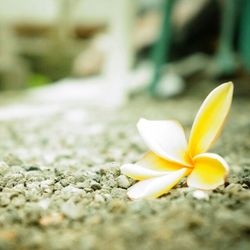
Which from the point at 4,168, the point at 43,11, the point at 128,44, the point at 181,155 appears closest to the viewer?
the point at 181,155

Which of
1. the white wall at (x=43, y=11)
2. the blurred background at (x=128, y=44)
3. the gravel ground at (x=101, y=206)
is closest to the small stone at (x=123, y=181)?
the gravel ground at (x=101, y=206)

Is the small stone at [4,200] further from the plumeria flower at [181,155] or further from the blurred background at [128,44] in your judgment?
the blurred background at [128,44]

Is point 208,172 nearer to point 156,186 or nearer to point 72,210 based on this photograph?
point 156,186

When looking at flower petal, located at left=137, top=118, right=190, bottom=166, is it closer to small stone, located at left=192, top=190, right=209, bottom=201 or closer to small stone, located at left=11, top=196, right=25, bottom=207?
small stone, located at left=192, top=190, right=209, bottom=201

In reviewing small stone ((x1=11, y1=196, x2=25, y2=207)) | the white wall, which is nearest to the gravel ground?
small stone ((x1=11, y1=196, x2=25, y2=207))

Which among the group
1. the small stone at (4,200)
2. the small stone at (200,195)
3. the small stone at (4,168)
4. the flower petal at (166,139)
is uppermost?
the small stone at (4,168)

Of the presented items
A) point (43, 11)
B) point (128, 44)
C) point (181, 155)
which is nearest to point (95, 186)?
point (181, 155)

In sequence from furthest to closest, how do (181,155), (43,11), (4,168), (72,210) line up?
(43,11) < (4,168) < (181,155) < (72,210)
